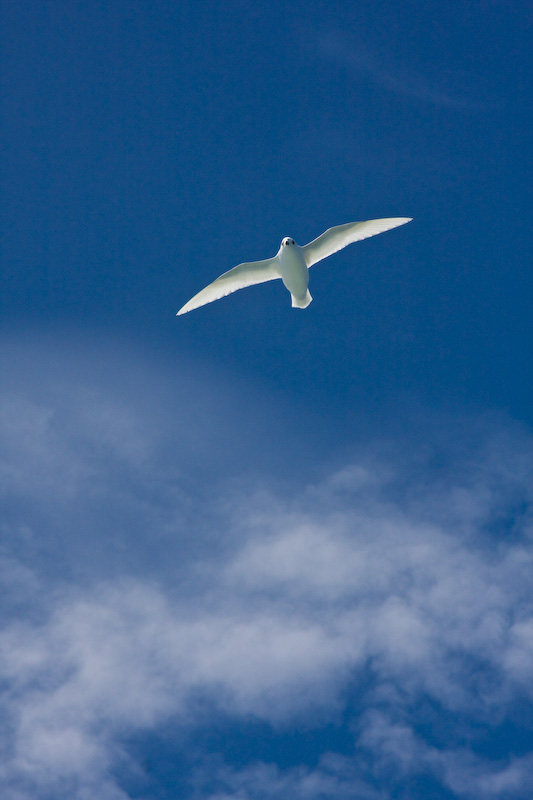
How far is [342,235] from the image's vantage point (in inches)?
1578

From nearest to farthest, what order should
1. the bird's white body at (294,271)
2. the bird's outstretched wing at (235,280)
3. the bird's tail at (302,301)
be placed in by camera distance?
the bird's white body at (294,271) → the bird's tail at (302,301) → the bird's outstretched wing at (235,280)

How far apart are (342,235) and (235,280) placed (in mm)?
5303

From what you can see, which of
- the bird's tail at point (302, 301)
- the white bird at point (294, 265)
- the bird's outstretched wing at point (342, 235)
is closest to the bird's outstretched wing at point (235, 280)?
the white bird at point (294, 265)

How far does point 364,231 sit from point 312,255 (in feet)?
8.57

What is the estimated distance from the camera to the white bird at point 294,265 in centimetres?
3928

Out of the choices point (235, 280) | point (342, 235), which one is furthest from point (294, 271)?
point (235, 280)

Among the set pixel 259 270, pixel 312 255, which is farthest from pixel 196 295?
pixel 312 255

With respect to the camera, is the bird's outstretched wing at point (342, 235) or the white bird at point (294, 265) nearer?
the white bird at point (294, 265)

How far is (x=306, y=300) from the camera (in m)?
40.2

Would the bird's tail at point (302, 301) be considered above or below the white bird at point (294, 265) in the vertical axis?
below

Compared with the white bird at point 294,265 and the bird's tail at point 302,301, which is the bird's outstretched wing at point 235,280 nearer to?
the white bird at point 294,265

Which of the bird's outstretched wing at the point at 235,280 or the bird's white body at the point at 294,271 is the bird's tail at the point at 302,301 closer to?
the bird's white body at the point at 294,271

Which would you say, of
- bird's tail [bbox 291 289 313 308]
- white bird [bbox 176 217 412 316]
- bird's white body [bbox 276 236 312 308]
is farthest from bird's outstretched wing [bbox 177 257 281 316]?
bird's tail [bbox 291 289 313 308]

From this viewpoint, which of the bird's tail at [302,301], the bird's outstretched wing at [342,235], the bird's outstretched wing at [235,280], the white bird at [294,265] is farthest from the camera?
the bird's outstretched wing at [235,280]
